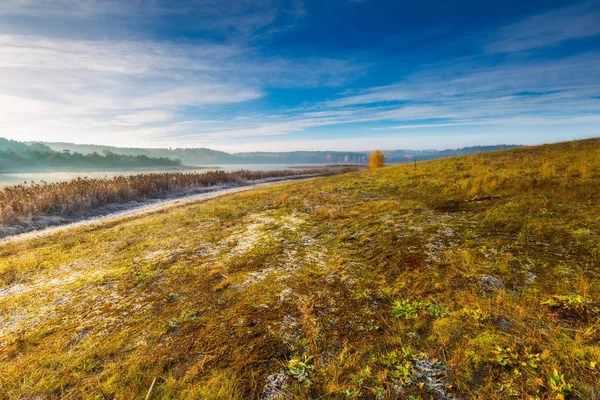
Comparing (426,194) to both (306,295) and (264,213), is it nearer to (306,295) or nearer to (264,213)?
(264,213)

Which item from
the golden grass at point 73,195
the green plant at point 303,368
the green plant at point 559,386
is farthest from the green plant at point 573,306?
the golden grass at point 73,195

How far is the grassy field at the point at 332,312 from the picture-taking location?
2545mm

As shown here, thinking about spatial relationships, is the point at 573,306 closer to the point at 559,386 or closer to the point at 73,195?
the point at 559,386

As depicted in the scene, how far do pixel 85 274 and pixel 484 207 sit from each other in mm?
10381

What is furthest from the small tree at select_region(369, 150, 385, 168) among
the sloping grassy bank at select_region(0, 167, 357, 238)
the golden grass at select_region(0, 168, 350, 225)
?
the golden grass at select_region(0, 168, 350, 225)

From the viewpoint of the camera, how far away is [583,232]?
4941 millimetres

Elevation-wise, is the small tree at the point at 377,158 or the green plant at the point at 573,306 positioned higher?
the small tree at the point at 377,158

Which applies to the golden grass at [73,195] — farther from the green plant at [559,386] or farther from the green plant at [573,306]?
the green plant at [573,306]

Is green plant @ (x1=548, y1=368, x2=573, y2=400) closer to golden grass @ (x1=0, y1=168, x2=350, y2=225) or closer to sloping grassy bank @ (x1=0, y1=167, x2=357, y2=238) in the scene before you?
sloping grassy bank @ (x1=0, y1=167, x2=357, y2=238)

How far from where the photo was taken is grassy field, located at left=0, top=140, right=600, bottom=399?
2545 millimetres

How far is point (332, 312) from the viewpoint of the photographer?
3.61 metres

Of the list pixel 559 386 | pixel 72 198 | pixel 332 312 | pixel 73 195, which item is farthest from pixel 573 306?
pixel 73 195

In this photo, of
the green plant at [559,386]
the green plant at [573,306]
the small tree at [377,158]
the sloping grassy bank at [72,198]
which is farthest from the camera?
the small tree at [377,158]

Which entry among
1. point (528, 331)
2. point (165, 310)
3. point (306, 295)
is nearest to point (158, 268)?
point (165, 310)
